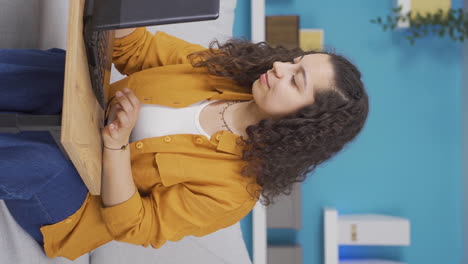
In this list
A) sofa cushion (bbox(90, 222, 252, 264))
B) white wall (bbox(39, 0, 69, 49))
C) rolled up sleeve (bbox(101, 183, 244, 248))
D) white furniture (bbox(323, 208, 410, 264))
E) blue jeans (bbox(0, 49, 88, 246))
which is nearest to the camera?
blue jeans (bbox(0, 49, 88, 246))

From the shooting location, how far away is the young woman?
48.4 inches

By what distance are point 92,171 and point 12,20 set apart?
84cm

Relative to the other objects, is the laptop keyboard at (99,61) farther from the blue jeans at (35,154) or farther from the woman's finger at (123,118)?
the blue jeans at (35,154)

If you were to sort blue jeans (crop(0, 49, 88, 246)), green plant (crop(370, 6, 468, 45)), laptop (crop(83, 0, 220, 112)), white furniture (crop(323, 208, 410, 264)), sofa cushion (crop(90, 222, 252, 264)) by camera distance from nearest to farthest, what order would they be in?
laptop (crop(83, 0, 220, 112))
blue jeans (crop(0, 49, 88, 246))
sofa cushion (crop(90, 222, 252, 264))
white furniture (crop(323, 208, 410, 264))
green plant (crop(370, 6, 468, 45))

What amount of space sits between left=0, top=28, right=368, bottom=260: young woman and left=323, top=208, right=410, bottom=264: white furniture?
1125mm

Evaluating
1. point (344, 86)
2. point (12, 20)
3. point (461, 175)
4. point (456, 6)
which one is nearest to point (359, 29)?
point (456, 6)

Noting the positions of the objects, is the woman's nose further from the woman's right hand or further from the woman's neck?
the woman's right hand

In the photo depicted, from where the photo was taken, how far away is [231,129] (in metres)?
1.35

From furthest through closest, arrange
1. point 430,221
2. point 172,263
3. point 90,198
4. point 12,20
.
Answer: point 430,221, point 172,263, point 12,20, point 90,198

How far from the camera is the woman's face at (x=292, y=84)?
124 centimetres

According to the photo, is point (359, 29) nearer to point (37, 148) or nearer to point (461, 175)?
point (461, 175)

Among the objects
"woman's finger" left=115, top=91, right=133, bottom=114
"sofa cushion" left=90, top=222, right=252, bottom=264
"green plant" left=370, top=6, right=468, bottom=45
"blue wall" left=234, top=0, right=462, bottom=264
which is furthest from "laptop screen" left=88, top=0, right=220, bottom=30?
"green plant" left=370, top=6, right=468, bottom=45

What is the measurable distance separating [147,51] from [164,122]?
0.92ft

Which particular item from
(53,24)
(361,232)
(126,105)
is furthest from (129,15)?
(361,232)
